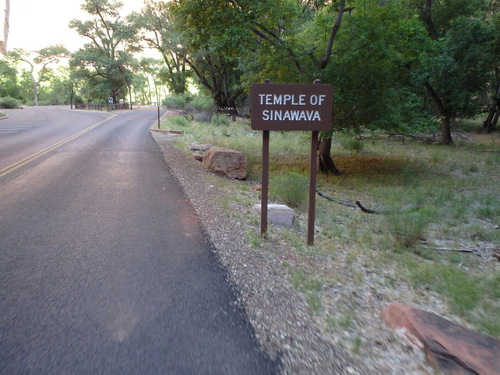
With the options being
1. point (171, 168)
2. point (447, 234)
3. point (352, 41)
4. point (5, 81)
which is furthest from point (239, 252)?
point (5, 81)

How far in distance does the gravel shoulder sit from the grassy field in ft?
0.38

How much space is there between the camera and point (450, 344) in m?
2.81

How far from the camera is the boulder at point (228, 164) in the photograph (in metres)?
11.7

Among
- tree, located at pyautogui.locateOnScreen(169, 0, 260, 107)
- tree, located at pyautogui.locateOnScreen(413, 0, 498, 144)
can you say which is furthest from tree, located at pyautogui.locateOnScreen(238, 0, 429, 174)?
tree, located at pyautogui.locateOnScreen(413, 0, 498, 144)

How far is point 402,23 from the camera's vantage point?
12.3 meters

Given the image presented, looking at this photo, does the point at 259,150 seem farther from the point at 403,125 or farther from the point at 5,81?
the point at 5,81

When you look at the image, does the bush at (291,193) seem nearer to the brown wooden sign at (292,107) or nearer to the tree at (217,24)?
the brown wooden sign at (292,107)

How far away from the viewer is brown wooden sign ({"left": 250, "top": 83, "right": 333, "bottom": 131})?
5453mm

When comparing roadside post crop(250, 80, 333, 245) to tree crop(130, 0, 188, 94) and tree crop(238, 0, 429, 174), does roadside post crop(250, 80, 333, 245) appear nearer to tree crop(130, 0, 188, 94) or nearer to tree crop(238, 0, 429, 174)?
tree crop(238, 0, 429, 174)

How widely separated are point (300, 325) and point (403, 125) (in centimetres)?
1140

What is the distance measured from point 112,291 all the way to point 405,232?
4.60m

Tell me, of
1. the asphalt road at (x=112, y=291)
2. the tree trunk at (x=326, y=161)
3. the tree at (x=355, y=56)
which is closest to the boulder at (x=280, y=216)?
the asphalt road at (x=112, y=291)

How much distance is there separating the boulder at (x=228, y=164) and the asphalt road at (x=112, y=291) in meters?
→ 3.40

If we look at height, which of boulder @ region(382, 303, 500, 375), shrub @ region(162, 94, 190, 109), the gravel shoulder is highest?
shrub @ region(162, 94, 190, 109)
